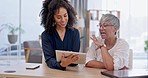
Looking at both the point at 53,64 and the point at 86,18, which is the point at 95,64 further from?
the point at 86,18

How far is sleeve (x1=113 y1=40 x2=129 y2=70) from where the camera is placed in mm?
1818

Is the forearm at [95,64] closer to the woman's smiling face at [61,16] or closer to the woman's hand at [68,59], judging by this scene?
the woman's hand at [68,59]

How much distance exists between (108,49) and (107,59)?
0.48 feet

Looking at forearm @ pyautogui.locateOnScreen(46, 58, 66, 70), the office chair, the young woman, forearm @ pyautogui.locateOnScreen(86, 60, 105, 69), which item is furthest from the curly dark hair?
the office chair

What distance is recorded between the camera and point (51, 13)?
6.38 ft

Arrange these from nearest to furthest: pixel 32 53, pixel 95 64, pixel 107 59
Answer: pixel 107 59 → pixel 95 64 → pixel 32 53

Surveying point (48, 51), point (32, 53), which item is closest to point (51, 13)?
point (48, 51)

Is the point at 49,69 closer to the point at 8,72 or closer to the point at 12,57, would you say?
the point at 8,72

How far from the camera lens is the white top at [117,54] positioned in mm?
1828

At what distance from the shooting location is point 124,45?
1.92m

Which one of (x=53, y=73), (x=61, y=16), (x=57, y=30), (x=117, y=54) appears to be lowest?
(x=53, y=73)

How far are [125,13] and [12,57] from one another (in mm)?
3220

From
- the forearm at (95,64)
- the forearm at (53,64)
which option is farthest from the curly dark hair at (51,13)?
the forearm at (95,64)

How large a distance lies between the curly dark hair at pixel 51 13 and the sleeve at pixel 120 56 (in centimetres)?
45
